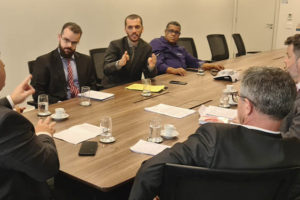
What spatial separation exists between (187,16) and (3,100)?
542 cm

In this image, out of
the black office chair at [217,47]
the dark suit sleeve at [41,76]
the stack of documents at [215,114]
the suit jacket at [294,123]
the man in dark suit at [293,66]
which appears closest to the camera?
the suit jacket at [294,123]

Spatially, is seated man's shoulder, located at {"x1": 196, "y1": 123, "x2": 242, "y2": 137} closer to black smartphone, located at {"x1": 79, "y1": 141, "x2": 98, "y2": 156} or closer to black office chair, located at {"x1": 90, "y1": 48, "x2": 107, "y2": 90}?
black smartphone, located at {"x1": 79, "y1": 141, "x2": 98, "y2": 156}

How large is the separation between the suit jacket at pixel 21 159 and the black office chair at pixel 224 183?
1.79 feet

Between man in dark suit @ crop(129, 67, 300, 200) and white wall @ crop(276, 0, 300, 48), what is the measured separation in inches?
303

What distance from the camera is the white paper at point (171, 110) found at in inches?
98.6

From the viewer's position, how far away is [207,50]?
7875 mm

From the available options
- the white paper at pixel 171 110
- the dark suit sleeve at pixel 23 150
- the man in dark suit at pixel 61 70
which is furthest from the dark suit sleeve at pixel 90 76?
the dark suit sleeve at pixel 23 150

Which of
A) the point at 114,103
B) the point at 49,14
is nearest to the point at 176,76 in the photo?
the point at 114,103

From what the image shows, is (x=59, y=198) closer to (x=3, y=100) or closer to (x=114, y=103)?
(x=3, y=100)

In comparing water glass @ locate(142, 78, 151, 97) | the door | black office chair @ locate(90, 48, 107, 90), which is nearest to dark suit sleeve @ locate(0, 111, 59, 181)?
water glass @ locate(142, 78, 151, 97)

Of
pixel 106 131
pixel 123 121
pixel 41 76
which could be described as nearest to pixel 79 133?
pixel 106 131

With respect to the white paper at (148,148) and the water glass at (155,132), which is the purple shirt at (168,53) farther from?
the white paper at (148,148)

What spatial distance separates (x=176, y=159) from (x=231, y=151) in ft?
0.66

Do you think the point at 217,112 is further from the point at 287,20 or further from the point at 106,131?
the point at 287,20
